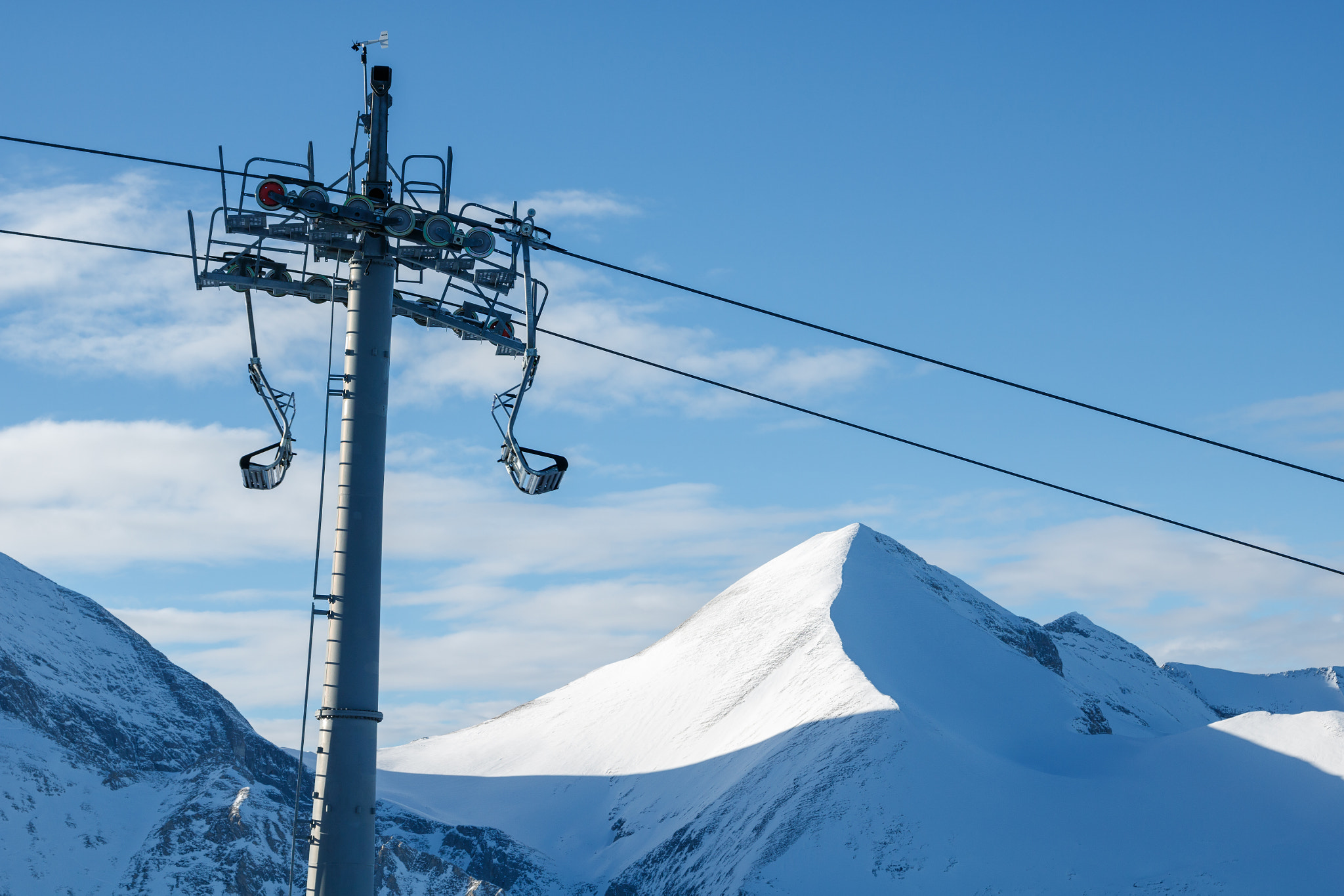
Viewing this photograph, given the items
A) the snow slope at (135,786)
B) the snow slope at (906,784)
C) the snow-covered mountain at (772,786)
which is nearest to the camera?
the snow slope at (906,784)

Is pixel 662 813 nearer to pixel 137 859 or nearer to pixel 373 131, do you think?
pixel 137 859

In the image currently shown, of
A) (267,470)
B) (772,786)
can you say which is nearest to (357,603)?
(267,470)

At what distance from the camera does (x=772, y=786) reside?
Answer: 5758 inches

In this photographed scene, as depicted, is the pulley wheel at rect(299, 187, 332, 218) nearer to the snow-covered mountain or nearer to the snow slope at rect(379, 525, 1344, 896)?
the snow slope at rect(379, 525, 1344, 896)

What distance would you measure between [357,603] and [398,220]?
4873 mm

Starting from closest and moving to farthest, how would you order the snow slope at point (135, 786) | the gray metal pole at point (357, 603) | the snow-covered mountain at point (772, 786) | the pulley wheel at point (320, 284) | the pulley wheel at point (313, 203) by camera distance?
the gray metal pole at point (357, 603), the pulley wheel at point (313, 203), the pulley wheel at point (320, 284), the snow-covered mountain at point (772, 786), the snow slope at point (135, 786)

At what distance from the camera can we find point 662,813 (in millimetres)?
164125

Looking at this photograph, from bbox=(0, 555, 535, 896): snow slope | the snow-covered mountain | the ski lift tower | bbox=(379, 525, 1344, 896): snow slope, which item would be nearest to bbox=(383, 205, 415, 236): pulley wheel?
the ski lift tower

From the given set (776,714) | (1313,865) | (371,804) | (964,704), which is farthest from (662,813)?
(371,804)

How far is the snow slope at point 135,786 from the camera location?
14588cm

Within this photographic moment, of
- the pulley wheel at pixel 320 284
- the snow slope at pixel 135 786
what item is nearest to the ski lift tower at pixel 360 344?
the pulley wheel at pixel 320 284

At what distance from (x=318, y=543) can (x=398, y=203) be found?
4446 millimetres

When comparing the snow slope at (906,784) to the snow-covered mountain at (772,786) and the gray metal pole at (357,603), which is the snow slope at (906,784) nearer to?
the snow-covered mountain at (772,786)

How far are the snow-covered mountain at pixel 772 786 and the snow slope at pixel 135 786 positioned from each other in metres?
0.37
